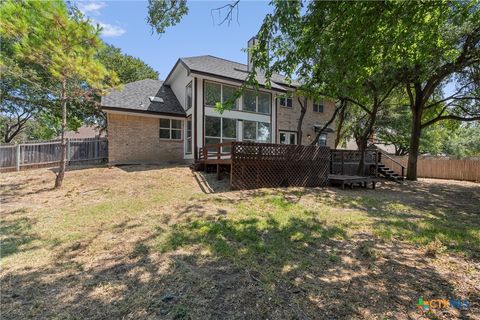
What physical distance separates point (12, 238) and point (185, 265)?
369 centimetres

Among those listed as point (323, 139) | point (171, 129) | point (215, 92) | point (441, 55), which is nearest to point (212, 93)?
point (215, 92)

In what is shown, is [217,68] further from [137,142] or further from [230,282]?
[230,282]

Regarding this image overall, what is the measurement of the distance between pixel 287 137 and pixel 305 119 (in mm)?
2250

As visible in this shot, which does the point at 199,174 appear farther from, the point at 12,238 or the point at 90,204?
the point at 12,238

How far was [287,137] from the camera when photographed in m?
17.0

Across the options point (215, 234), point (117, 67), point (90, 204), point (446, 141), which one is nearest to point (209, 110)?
point (90, 204)

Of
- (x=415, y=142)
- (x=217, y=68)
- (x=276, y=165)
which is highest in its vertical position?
(x=217, y=68)

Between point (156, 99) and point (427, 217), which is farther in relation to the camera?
point (156, 99)

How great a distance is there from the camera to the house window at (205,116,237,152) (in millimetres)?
13203

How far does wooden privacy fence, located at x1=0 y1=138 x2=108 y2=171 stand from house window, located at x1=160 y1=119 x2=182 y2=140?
14.2 ft

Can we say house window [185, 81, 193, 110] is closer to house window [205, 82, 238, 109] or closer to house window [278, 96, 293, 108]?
house window [205, 82, 238, 109]

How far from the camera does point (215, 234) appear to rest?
15.0 feet

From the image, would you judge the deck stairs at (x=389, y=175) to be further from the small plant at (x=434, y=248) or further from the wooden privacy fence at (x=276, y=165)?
the small plant at (x=434, y=248)

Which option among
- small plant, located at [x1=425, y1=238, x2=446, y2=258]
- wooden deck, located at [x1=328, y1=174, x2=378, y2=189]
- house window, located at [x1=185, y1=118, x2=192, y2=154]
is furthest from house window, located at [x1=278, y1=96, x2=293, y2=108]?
small plant, located at [x1=425, y1=238, x2=446, y2=258]
